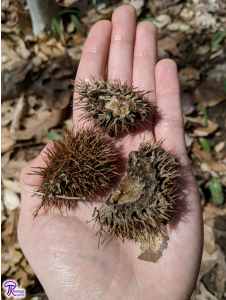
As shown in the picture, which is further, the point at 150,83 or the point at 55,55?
the point at 55,55

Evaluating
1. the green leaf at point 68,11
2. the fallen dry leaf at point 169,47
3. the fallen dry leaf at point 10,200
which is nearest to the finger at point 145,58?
the fallen dry leaf at point 169,47

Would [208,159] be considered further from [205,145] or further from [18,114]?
[18,114]

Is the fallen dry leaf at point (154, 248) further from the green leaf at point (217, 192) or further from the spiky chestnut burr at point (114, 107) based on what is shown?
the green leaf at point (217, 192)

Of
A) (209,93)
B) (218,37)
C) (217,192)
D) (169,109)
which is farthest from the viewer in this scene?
(218,37)

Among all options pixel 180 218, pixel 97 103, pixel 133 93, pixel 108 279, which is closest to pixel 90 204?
pixel 108 279

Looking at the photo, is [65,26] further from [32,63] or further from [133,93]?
[133,93]

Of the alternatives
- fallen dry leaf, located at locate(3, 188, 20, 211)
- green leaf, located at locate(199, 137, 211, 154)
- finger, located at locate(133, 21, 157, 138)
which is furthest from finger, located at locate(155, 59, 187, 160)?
fallen dry leaf, located at locate(3, 188, 20, 211)

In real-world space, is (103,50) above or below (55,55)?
below

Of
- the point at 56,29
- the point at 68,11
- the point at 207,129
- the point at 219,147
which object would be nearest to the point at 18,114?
the point at 56,29
